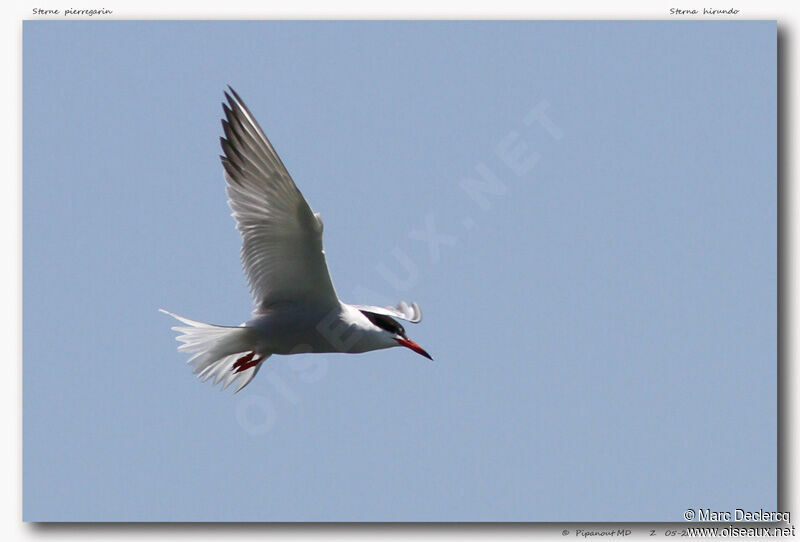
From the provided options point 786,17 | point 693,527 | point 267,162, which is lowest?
point 693,527

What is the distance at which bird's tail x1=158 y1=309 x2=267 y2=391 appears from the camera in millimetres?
7324

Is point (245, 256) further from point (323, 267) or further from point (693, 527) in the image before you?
point (693, 527)

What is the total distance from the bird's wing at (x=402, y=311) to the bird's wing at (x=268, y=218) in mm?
777

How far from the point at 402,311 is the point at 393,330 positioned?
95 cm

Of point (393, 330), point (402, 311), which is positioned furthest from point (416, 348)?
point (402, 311)

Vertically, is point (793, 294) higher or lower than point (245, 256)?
lower

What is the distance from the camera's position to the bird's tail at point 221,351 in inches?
288

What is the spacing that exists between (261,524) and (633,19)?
Answer: 3.95 meters

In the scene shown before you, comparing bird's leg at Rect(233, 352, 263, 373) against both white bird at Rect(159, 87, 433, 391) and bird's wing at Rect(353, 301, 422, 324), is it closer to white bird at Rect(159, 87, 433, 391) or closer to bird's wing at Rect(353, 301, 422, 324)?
white bird at Rect(159, 87, 433, 391)

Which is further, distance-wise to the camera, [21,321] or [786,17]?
[786,17]

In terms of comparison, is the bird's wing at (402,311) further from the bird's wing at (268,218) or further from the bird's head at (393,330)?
the bird's wing at (268,218)

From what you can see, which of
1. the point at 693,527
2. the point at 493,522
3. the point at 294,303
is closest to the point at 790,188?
the point at 693,527

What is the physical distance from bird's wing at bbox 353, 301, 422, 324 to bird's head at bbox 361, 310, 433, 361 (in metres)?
0.16

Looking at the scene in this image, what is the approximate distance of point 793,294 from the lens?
6754 mm
